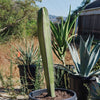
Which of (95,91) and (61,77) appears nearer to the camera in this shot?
(95,91)

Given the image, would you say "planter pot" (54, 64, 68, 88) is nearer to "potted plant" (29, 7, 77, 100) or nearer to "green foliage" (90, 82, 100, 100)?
"green foliage" (90, 82, 100, 100)

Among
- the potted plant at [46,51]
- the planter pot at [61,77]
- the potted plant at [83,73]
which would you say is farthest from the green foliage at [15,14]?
the potted plant at [46,51]

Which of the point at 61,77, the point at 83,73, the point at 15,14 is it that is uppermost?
the point at 15,14

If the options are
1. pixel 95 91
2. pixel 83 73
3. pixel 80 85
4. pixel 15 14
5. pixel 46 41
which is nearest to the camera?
pixel 46 41

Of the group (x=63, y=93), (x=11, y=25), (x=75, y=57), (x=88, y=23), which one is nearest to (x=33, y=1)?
(x=11, y=25)

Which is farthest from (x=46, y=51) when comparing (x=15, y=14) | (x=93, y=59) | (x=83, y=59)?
(x=15, y=14)

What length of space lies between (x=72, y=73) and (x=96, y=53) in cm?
49

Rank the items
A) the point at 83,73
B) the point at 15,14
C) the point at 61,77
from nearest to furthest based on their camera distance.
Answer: the point at 83,73, the point at 61,77, the point at 15,14

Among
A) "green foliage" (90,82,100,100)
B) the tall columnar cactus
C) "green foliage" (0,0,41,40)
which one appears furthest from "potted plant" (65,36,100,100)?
"green foliage" (0,0,41,40)

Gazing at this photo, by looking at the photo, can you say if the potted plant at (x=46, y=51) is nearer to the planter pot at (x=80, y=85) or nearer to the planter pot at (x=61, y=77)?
the planter pot at (x=80, y=85)

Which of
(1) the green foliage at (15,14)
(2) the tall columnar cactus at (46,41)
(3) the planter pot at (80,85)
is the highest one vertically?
(1) the green foliage at (15,14)

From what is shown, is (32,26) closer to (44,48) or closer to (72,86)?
(72,86)

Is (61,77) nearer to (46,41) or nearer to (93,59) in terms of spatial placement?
(93,59)

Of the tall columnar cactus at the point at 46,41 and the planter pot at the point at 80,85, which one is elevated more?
the tall columnar cactus at the point at 46,41
